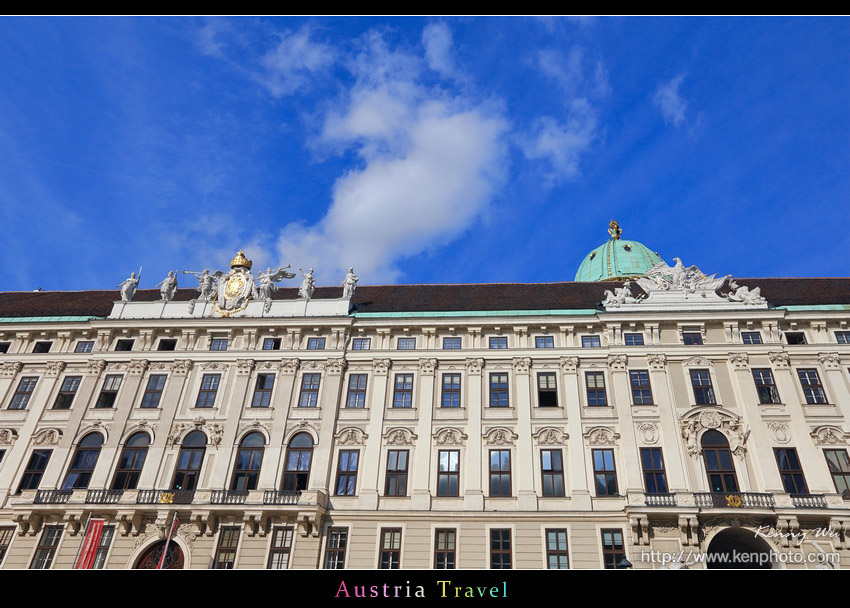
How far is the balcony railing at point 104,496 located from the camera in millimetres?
31250

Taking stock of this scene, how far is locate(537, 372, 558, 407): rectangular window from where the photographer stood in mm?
33656

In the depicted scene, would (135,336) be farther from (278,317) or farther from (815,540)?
(815,540)

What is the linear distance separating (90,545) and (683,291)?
3468cm

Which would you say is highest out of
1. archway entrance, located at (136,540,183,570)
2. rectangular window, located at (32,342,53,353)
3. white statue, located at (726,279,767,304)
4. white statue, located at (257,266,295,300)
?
white statue, located at (257,266,295,300)

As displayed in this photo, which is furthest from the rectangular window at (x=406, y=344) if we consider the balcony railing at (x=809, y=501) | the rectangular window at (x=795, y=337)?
the rectangular window at (x=795, y=337)

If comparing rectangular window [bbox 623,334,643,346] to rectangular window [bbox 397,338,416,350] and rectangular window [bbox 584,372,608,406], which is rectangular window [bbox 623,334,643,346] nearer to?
rectangular window [bbox 584,372,608,406]

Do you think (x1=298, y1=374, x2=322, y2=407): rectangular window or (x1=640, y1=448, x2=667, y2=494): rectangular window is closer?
(x1=640, y1=448, x2=667, y2=494): rectangular window

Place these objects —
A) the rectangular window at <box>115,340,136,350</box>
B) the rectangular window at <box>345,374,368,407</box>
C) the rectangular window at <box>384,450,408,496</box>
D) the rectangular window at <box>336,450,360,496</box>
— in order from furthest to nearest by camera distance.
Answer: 1. the rectangular window at <box>115,340,136,350</box>
2. the rectangular window at <box>345,374,368,407</box>
3. the rectangular window at <box>336,450,360,496</box>
4. the rectangular window at <box>384,450,408,496</box>

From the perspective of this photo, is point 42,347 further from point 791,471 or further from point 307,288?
point 791,471

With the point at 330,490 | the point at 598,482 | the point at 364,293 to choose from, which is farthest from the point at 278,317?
the point at 598,482

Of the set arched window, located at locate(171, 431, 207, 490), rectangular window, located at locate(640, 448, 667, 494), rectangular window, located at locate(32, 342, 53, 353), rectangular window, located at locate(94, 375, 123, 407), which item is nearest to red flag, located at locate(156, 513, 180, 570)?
arched window, located at locate(171, 431, 207, 490)

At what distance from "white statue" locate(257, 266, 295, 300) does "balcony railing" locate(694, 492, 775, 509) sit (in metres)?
26.7

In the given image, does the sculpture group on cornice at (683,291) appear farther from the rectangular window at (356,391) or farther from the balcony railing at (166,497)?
the balcony railing at (166,497)
